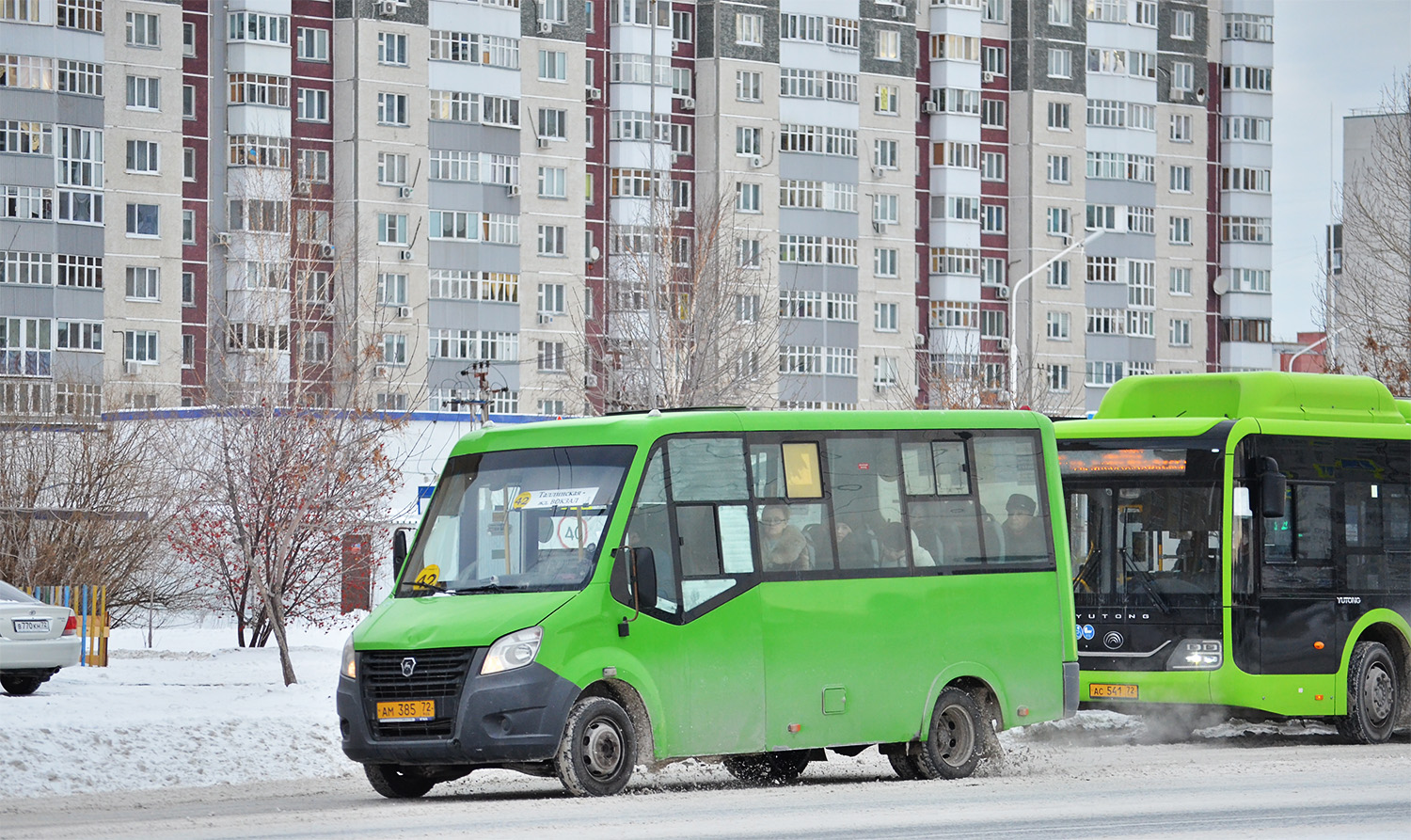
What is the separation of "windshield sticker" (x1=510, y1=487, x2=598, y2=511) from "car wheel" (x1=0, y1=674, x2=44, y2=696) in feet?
44.9

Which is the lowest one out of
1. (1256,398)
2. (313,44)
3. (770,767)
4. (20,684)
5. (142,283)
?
(20,684)

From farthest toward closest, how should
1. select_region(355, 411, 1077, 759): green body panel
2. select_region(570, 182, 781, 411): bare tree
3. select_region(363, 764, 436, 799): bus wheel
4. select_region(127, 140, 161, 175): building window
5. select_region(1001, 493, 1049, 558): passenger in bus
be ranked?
select_region(127, 140, 161, 175): building window
select_region(570, 182, 781, 411): bare tree
select_region(1001, 493, 1049, 558): passenger in bus
select_region(363, 764, 436, 799): bus wheel
select_region(355, 411, 1077, 759): green body panel

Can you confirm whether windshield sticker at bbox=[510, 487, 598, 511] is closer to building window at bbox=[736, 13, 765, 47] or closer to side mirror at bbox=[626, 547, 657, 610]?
side mirror at bbox=[626, 547, 657, 610]

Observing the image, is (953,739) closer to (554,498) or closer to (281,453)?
(554,498)

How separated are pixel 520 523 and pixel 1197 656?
731cm

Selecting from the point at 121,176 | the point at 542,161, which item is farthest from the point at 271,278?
the point at 542,161

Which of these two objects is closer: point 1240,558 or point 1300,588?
point 1240,558

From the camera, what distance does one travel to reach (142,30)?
265 ft

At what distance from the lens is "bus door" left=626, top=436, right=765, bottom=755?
15477mm

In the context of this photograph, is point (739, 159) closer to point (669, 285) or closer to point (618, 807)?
point (669, 285)

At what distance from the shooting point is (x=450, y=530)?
1596cm

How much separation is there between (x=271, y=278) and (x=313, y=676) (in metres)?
7.99

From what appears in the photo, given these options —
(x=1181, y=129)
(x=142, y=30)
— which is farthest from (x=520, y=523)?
(x=1181, y=129)

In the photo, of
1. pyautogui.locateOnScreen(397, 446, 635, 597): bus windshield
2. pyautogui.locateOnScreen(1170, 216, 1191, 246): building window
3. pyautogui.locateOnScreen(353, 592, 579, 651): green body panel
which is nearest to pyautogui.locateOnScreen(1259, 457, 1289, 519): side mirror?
pyautogui.locateOnScreen(397, 446, 635, 597): bus windshield
